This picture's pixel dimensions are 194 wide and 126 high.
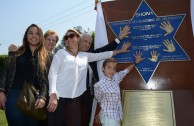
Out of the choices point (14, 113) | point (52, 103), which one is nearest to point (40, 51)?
point (52, 103)

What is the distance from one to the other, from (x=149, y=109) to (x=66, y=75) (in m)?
1.32

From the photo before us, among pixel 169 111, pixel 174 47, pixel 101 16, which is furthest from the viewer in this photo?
pixel 101 16

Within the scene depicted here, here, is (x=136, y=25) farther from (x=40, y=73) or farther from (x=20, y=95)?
(x=20, y=95)

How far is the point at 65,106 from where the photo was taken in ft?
12.4

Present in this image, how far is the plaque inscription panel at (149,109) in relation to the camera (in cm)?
402

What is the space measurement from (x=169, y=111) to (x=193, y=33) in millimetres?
1172

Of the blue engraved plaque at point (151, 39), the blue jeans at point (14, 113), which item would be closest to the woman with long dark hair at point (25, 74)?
the blue jeans at point (14, 113)

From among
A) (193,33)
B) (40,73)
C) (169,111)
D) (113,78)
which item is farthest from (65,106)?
(193,33)

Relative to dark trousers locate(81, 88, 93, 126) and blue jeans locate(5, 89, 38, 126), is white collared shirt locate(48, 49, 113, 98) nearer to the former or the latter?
dark trousers locate(81, 88, 93, 126)

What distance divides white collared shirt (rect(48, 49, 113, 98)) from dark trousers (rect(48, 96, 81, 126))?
8 centimetres

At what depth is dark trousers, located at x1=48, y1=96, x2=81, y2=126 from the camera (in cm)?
374

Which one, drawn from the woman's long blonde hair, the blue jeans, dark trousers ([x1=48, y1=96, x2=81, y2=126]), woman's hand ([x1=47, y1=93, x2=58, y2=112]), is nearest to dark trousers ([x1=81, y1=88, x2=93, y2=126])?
dark trousers ([x1=48, y1=96, x2=81, y2=126])

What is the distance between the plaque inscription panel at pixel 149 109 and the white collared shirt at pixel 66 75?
83 cm

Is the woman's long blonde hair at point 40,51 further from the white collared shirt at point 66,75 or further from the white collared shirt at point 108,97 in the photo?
the white collared shirt at point 108,97
